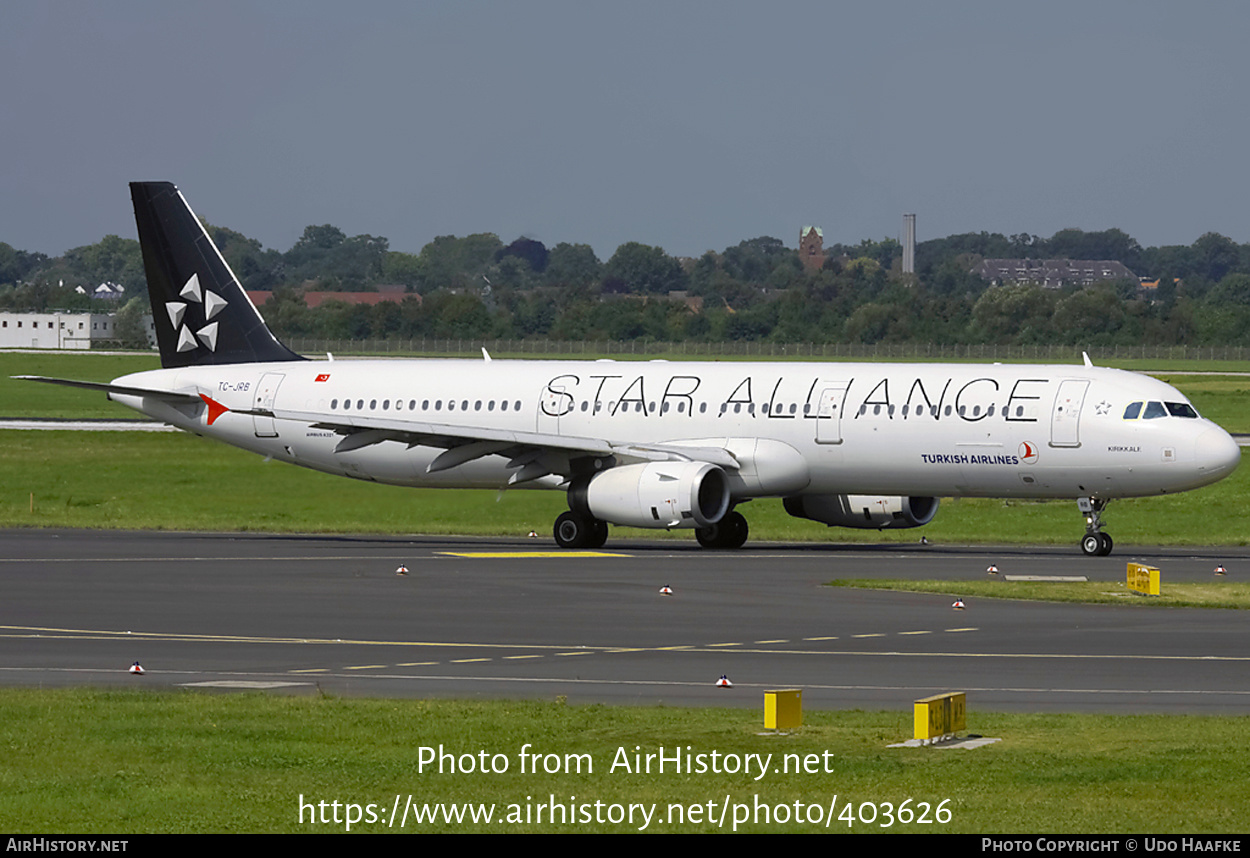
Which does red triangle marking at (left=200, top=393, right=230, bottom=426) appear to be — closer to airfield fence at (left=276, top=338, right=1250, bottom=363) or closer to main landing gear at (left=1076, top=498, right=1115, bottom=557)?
main landing gear at (left=1076, top=498, right=1115, bottom=557)

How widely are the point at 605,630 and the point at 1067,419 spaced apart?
17078 millimetres

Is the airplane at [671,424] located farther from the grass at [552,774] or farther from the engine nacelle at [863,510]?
the grass at [552,774]

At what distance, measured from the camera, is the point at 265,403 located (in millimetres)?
52625

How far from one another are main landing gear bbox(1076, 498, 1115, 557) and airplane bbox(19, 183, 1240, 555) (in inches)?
1.9

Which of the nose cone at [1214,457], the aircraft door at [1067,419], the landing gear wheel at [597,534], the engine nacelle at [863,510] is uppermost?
the aircraft door at [1067,419]

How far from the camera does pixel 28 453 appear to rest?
238 feet

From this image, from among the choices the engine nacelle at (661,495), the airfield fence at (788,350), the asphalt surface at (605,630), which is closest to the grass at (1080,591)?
the asphalt surface at (605,630)

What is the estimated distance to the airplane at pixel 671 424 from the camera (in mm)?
44156

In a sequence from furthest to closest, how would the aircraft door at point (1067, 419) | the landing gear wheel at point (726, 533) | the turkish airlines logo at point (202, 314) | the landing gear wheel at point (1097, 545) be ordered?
the turkish airlines logo at point (202, 314) → the landing gear wheel at point (726, 533) → the landing gear wheel at point (1097, 545) → the aircraft door at point (1067, 419)

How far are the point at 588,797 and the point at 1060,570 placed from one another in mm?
26267

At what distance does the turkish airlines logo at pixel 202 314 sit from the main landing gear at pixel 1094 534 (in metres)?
23.4

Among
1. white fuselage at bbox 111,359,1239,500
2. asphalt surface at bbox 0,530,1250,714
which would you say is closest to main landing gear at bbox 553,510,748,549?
asphalt surface at bbox 0,530,1250,714

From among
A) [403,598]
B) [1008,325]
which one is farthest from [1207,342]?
[403,598]

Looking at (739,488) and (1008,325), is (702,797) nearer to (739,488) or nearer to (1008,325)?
(739,488)
